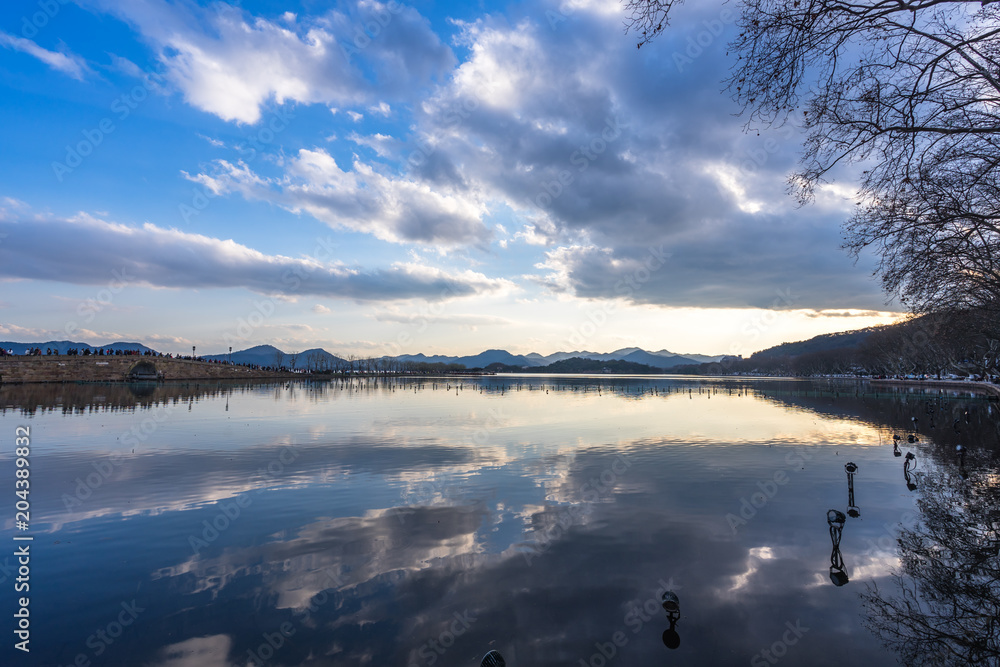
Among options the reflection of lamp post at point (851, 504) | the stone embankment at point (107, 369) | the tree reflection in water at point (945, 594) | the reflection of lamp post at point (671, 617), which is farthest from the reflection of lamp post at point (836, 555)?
the stone embankment at point (107, 369)

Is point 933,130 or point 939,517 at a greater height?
point 933,130

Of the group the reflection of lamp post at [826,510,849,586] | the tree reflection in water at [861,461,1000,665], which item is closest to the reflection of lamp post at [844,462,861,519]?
the tree reflection in water at [861,461,1000,665]

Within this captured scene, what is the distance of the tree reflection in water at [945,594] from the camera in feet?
21.5

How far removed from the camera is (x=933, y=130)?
7.25 meters

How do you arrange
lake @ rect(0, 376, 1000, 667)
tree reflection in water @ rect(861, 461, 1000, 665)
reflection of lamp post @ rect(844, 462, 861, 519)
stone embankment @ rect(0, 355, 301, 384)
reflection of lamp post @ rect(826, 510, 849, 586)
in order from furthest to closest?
stone embankment @ rect(0, 355, 301, 384), reflection of lamp post @ rect(844, 462, 861, 519), reflection of lamp post @ rect(826, 510, 849, 586), tree reflection in water @ rect(861, 461, 1000, 665), lake @ rect(0, 376, 1000, 667)

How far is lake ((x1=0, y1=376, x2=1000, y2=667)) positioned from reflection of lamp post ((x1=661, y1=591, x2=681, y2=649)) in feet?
0.17

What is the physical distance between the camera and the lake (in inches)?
253

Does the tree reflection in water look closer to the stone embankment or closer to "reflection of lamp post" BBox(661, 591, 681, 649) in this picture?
"reflection of lamp post" BBox(661, 591, 681, 649)

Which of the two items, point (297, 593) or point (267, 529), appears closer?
point (297, 593)

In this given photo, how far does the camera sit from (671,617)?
6672mm

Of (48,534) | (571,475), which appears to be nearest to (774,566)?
(571,475)

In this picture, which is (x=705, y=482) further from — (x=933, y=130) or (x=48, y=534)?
(x=48, y=534)

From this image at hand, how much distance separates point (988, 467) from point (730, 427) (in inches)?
538

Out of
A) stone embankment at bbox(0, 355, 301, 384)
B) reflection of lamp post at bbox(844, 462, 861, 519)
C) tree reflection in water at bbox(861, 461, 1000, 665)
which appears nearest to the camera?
tree reflection in water at bbox(861, 461, 1000, 665)
